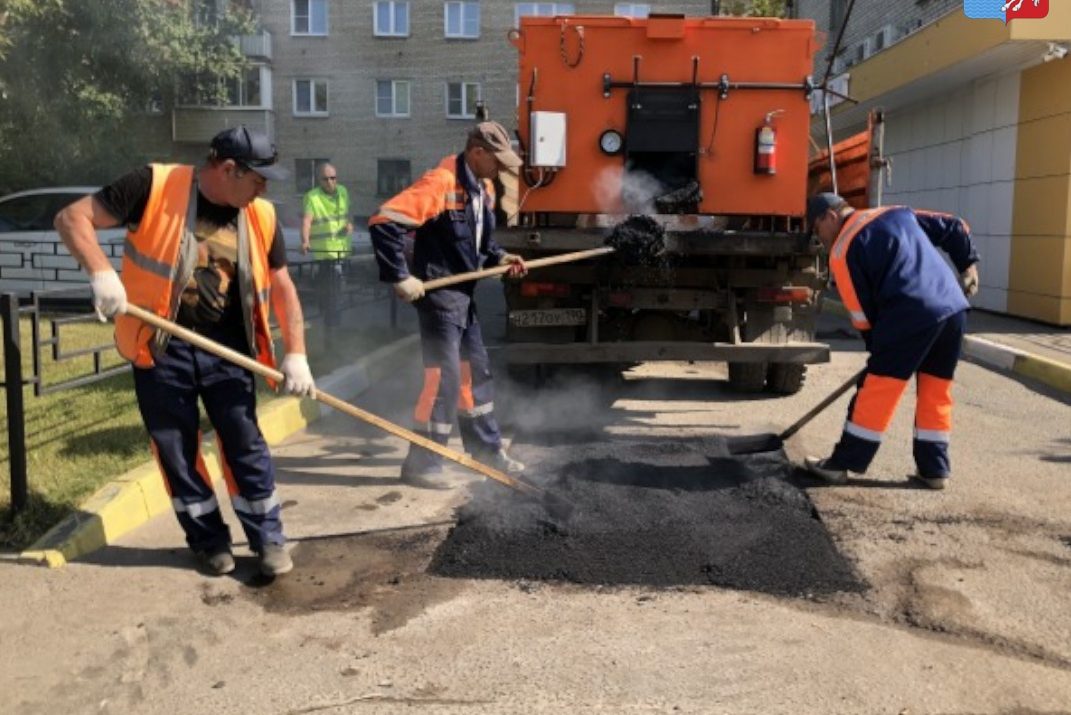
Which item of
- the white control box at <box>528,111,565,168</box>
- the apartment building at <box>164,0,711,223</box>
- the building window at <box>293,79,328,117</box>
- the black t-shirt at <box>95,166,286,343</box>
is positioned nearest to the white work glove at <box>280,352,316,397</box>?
the black t-shirt at <box>95,166,286,343</box>

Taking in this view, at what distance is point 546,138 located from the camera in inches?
245

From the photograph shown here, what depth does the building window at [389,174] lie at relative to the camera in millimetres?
31250

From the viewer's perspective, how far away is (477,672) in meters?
2.89

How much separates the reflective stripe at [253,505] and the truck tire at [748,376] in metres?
4.33

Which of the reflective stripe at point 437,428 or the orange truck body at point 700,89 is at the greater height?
the orange truck body at point 700,89

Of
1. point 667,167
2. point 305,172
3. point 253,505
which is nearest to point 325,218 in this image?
point 667,167

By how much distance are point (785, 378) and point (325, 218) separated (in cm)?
513

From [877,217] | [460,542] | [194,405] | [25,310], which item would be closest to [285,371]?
[194,405]

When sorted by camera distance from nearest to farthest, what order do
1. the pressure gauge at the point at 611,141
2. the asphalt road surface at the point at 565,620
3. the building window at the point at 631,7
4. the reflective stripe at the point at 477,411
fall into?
1. the asphalt road surface at the point at 565,620
2. the reflective stripe at the point at 477,411
3. the pressure gauge at the point at 611,141
4. the building window at the point at 631,7

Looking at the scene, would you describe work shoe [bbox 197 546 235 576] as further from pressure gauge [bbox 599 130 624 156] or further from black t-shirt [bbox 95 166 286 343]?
pressure gauge [bbox 599 130 624 156]

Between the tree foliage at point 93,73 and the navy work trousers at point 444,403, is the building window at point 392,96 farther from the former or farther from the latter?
the navy work trousers at point 444,403

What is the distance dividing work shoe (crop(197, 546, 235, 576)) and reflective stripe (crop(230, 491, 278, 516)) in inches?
6.6

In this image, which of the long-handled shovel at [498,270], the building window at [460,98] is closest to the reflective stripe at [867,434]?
the long-handled shovel at [498,270]

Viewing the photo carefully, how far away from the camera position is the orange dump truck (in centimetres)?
615
